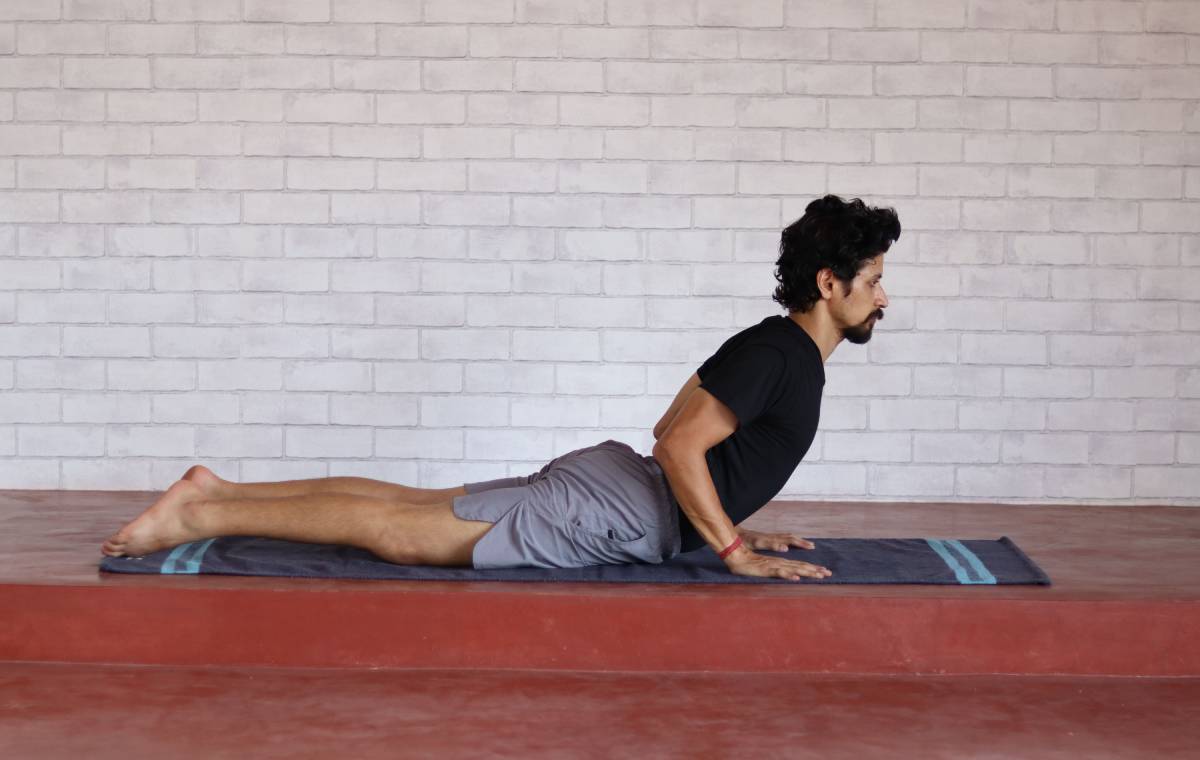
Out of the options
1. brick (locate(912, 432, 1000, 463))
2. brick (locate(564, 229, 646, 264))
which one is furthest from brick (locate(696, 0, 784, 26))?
brick (locate(912, 432, 1000, 463))

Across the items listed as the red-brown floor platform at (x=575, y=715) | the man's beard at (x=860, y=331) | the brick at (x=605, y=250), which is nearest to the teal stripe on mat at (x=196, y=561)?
the red-brown floor platform at (x=575, y=715)

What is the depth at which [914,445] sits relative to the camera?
5199mm

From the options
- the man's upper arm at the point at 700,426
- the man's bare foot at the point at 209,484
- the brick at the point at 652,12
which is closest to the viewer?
the man's upper arm at the point at 700,426

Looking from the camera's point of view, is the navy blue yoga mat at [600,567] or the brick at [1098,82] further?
the brick at [1098,82]

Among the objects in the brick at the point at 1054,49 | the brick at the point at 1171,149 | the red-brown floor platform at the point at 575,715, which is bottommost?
the red-brown floor platform at the point at 575,715

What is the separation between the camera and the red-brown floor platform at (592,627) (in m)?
2.96

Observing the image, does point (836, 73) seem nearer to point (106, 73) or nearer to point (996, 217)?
point (996, 217)

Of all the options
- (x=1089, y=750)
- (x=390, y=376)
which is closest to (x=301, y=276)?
(x=390, y=376)

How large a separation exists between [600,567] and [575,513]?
0.71 ft

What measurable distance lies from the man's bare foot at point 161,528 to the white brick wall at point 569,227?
204 centimetres

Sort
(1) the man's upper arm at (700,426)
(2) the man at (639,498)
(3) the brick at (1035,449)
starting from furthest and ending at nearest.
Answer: (3) the brick at (1035,449), (2) the man at (639,498), (1) the man's upper arm at (700,426)

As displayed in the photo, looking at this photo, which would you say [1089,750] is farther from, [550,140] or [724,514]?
[550,140]

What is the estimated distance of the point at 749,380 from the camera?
296 centimetres

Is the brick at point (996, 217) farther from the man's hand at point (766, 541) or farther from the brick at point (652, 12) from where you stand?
the man's hand at point (766, 541)
